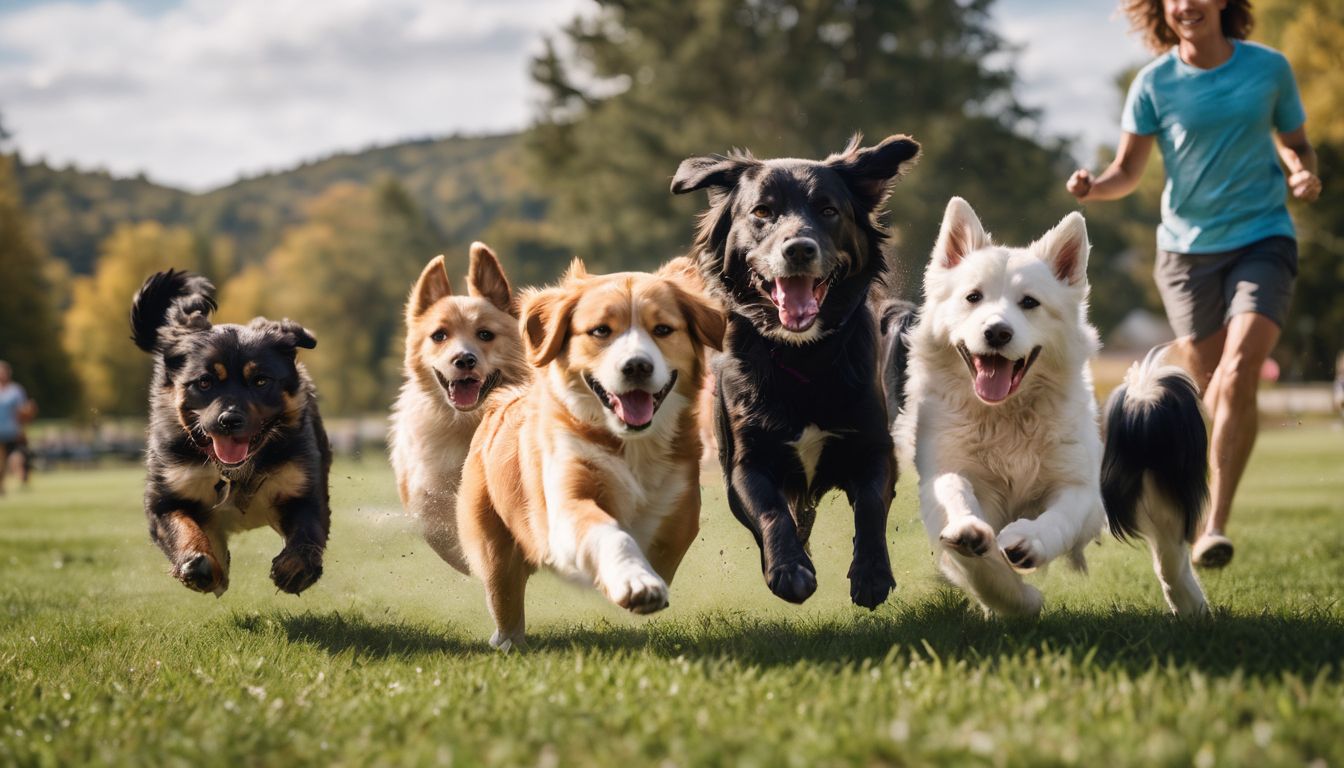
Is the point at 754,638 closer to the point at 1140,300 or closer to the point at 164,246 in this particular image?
the point at 1140,300

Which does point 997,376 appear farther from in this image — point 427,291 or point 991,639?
point 427,291

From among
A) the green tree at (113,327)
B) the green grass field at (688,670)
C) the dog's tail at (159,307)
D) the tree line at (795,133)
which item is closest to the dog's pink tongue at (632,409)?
the green grass field at (688,670)

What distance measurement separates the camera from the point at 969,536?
4.17 m

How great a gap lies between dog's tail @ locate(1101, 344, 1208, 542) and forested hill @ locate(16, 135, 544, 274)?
138ft

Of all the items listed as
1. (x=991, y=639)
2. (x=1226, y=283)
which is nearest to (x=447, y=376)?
(x=991, y=639)

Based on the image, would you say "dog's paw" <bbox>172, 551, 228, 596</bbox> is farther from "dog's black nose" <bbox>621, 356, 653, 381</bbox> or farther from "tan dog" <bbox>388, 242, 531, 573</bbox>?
"dog's black nose" <bbox>621, 356, 653, 381</bbox>

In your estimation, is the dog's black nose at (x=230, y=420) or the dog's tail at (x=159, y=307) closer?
the dog's black nose at (x=230, y=420)

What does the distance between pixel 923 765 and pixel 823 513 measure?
295 centimetres

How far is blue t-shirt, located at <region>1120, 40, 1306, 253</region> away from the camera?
5.98 m

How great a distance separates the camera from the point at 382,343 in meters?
61.9

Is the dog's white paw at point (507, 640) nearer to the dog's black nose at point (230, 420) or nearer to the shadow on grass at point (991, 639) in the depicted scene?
the shadow on grass at point (991, 639)

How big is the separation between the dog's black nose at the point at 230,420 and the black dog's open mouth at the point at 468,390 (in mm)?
1108

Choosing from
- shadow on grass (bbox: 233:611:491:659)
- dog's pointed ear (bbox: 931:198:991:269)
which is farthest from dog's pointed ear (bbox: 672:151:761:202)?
shadow on grass (bbox: 233:611:491:659)

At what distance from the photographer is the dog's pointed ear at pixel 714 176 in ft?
16.9
